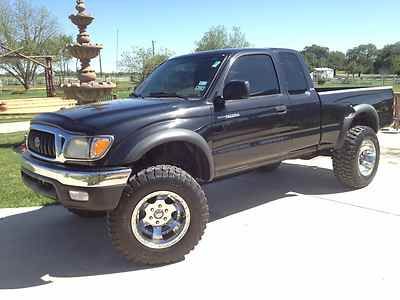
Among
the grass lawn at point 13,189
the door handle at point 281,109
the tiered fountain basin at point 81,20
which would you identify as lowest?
the grass lawn at point 13,189

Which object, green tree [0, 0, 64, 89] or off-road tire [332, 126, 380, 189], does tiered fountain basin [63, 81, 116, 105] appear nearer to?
off-road tire [332, 126, 380, 189]

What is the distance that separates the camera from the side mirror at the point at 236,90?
438 centimetres

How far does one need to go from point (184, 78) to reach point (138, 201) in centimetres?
163

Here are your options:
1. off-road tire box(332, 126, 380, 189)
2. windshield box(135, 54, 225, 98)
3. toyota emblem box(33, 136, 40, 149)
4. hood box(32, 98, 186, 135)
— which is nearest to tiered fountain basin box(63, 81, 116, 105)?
windshield box(135, 54, 225, 98)

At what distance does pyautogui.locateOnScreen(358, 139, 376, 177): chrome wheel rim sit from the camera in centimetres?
627

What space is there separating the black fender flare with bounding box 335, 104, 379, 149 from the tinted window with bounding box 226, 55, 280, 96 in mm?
1350

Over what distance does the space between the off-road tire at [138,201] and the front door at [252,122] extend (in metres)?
0.57

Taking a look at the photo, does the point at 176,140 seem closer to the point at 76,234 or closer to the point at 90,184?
the point at 90,184

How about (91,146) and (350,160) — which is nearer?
(91,146)

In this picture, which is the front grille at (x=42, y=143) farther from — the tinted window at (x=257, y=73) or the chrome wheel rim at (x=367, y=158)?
the chrome wheel rim at (x=367, y=158)

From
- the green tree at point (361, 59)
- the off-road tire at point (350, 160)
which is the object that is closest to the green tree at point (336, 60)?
the green tree at point (361, 59)

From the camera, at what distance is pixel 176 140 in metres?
4.02

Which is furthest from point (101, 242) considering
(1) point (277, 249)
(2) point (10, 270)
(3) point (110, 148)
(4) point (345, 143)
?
(4) point (345, 143)

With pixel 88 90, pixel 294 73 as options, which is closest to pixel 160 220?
pixel 294 73
